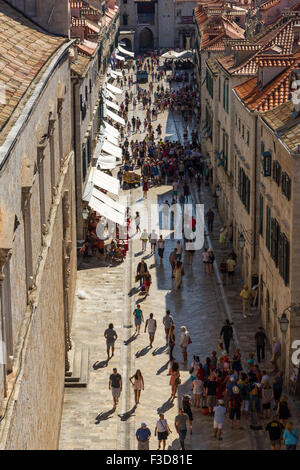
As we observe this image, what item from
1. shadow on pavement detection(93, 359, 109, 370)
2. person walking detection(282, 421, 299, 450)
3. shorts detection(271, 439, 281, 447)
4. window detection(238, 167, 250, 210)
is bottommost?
shadow on pavement detection(93, 359, 109, 370)

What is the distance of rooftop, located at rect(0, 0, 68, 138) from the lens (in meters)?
20.5

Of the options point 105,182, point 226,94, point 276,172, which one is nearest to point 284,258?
point 276,172

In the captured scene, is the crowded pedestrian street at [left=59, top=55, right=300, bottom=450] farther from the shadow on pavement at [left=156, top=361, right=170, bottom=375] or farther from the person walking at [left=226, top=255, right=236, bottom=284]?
the person walking at [left=226, top=255, right=236, bottom=284]

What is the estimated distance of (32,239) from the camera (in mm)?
21672

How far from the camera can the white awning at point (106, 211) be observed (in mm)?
48375

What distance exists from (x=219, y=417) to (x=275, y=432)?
1684 millimetres

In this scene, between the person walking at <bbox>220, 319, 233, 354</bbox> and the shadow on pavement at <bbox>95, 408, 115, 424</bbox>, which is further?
the person walking at <bbox>220, 319, 233, 354</bbox>

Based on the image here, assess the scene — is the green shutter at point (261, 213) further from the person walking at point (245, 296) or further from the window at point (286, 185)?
the window at point (286, 185)

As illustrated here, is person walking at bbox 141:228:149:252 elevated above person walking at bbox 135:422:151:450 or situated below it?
below

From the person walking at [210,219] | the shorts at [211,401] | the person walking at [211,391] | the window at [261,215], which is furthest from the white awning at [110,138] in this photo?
the shorts at [211,401]

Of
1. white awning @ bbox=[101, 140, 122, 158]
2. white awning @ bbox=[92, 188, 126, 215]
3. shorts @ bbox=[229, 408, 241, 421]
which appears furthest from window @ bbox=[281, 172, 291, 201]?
white awning @ bbox=[101, 140, 122, 158]

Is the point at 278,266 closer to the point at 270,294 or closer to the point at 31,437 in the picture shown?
the point at 270,294

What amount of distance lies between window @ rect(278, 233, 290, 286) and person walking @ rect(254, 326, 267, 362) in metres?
2.42

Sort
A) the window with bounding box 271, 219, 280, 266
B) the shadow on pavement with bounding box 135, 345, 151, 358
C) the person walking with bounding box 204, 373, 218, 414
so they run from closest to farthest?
the person walking with bounding box 204, 373, 218, 414 → the window with bounding box 271, 219, 280, 266 → the shadow on pavement with bounding box 135, 345, 151, 358
